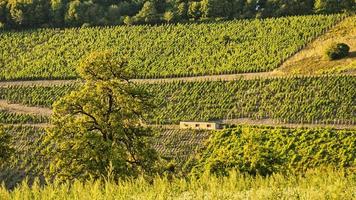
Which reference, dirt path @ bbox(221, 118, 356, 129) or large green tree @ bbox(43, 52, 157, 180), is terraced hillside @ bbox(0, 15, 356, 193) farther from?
large green tree @ bbox(43, 52, 157, 180)

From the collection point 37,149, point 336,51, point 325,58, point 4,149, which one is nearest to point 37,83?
point 37,149

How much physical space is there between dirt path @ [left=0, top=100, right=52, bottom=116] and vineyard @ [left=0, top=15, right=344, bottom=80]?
8.28 meters

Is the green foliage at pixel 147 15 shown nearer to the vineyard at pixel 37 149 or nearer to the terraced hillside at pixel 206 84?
the terraced hillside at pixel 206 84

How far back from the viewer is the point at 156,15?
91.2 m

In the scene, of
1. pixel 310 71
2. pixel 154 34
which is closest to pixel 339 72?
pixel 310 71

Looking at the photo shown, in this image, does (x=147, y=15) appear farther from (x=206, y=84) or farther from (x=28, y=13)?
(x=206, y=84)

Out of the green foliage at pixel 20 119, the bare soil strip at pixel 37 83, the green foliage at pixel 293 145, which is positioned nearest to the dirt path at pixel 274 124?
the green foliage at pixel 293 145

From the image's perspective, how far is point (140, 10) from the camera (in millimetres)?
94812

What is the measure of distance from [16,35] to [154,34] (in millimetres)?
21521

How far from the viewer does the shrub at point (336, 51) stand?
227 ft

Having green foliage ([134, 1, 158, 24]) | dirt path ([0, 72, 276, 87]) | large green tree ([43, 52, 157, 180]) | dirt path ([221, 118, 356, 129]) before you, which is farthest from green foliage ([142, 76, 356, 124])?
green foliage ([134, 1, 158, 24])

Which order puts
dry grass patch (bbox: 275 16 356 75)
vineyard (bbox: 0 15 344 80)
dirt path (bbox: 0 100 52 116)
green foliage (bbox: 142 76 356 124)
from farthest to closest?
vineyard (bbox: 0 15 344 80)
dry grass patch (bbox: 275 16 356 75)
dirt path (bbox: 0 100 52 116)
green foliage (bbox: 142 76 356 124)

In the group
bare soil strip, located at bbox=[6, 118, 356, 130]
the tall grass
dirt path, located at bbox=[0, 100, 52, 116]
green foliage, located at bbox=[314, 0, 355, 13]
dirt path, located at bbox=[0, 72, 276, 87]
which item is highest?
green foliage, located at bbox=[314, 0, 355, 13]

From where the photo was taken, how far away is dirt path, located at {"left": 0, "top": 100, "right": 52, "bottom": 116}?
2598 inches
